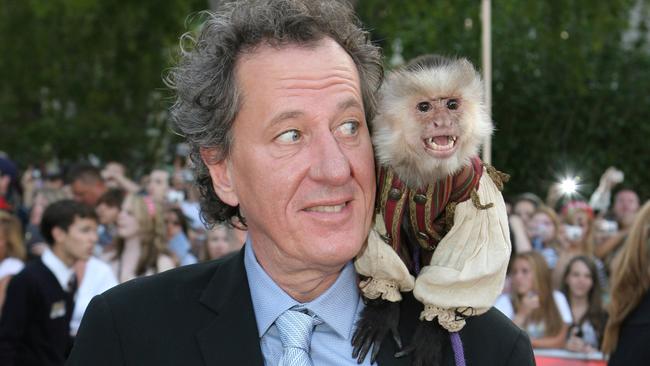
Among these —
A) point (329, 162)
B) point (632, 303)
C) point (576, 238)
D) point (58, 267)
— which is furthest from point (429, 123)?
point (576, 238)

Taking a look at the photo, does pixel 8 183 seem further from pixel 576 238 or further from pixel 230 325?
pixel 230 325

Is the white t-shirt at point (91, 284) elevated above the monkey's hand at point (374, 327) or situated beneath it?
situated beneath

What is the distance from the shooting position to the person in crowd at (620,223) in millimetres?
9066

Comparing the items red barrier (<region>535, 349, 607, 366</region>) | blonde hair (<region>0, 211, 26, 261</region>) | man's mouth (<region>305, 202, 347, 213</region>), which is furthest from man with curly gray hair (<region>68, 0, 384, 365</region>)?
blonde hair (<region>0, 211, 26, 261</region>)

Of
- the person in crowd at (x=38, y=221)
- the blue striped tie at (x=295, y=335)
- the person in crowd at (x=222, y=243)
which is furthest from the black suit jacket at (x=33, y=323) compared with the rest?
the blue striped tie at (x=295, y=335)

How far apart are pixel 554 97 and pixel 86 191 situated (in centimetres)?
867

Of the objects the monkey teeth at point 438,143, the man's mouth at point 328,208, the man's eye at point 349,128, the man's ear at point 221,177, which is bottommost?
the man's mouth at point 328,208

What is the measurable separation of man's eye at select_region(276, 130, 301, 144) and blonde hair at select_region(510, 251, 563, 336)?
4.79 metres

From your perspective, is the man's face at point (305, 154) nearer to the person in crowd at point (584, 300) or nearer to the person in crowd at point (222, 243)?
the person in crowd at point (584, 300)

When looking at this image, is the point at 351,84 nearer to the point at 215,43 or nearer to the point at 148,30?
the point at 215,43

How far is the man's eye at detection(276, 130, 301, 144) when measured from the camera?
2525 mm

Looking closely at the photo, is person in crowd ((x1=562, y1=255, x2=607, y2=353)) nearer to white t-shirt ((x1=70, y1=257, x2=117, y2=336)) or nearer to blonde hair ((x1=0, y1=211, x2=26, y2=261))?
white t-shirt ((x1=70, y1=257, x2=117, y2=336))

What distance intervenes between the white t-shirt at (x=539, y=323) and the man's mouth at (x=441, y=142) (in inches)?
168

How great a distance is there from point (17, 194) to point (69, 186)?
39.0 inches
